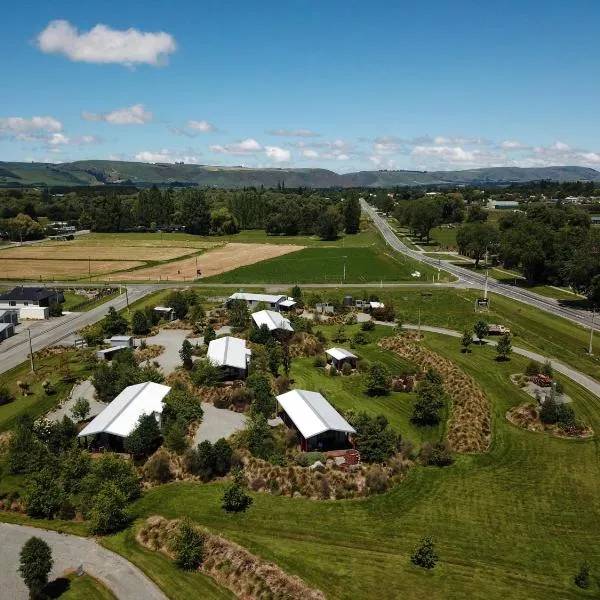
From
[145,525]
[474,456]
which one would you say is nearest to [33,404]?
[145,525]

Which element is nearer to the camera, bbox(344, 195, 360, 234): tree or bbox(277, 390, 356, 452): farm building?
bbox(277, 390, 356, 452): farm building

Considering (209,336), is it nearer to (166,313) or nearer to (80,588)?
(166,313)

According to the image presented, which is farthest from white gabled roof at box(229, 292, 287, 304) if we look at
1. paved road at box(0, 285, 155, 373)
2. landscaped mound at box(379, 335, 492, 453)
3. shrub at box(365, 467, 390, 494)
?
shrub at box(365, 467, 390, 494)

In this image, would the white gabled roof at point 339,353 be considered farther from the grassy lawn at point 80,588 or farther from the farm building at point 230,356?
the grassy lawn at point 80,588

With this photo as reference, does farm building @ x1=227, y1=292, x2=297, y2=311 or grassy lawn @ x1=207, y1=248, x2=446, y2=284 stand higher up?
farm building @ x1=227, y1=292, x2=297, y2=311

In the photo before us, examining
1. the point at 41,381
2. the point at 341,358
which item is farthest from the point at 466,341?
the point at 41,381

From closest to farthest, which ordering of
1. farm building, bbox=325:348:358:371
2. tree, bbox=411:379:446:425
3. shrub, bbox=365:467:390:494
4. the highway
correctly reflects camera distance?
shrub, bbox=365:467:390:494 → tree, bbox=411:379:446:425 → farm building, bbox=325:348:358:371 → the highway

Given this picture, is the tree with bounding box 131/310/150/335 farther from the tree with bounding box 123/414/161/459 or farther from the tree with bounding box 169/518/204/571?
the tree with bounding box 169/518/204/571
